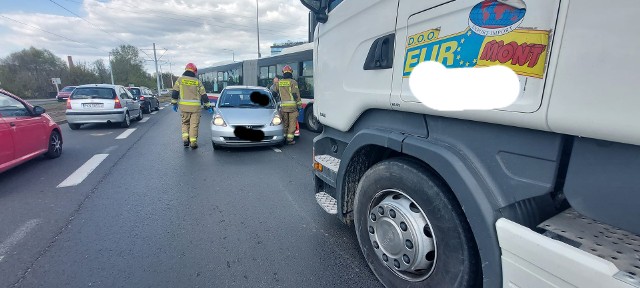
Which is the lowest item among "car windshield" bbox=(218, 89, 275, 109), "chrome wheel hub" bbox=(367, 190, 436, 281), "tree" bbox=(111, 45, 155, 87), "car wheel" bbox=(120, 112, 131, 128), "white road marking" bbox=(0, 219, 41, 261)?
"white road marking" bbox=(0, 219, 41, 261)

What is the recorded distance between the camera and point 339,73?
2.61 meters

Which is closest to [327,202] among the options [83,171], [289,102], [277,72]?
[83,171]

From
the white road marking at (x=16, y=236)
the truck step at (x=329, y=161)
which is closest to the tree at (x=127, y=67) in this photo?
the white road marking at (x=16, y=236)

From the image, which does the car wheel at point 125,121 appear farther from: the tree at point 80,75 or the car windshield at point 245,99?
the tree at point 80,75

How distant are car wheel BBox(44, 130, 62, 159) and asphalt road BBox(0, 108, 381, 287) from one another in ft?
1.19

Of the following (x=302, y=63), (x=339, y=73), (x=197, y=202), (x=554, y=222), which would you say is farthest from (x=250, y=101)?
(x=554, y=222)

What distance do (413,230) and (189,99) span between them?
6.45 meters

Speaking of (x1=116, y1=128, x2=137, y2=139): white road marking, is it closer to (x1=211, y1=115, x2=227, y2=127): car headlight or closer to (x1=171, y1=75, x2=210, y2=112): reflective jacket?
(x1=171, y1=75, x2=210, y2=112): reflective jacket

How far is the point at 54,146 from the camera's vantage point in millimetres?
5992

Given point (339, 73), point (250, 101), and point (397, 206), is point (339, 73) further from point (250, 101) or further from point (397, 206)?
point (250, 101)

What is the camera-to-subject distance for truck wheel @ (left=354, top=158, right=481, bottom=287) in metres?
1.60

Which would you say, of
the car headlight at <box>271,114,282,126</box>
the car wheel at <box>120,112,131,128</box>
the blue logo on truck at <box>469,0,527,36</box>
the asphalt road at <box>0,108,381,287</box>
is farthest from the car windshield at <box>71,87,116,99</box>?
the blue logo on truck at <box>469,0,527,36</box>

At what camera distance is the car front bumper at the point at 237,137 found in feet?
21.1

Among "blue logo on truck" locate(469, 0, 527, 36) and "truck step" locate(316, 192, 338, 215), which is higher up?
"blue logo on truck" locate(469, 0, 527, 36)
